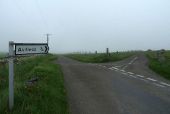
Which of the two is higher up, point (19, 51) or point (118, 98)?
point (19, 51)

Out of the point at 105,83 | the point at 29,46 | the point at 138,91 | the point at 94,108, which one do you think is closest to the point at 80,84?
the point at 105,83

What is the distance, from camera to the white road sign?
7.44m

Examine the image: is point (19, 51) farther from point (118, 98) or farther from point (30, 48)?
point (118, 98)

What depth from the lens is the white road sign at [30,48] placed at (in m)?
7.44

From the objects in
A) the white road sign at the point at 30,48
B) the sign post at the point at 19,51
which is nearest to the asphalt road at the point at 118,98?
the sign post at the point at 19,51

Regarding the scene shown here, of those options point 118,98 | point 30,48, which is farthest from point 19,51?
point 118,98

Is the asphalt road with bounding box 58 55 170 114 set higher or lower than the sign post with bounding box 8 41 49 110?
lower

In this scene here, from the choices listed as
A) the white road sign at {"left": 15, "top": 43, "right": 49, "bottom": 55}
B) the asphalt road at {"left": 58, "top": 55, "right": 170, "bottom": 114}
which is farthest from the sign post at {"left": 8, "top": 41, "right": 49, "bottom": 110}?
the asphalt road at {"left": 58, "top": 55, "right": 170, "bottom": 114}

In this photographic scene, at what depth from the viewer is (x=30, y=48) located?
25.5 feet

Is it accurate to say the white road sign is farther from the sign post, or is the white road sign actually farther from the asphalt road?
the asphalt road

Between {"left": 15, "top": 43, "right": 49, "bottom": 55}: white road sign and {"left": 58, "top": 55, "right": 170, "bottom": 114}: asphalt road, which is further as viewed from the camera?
{"left": 58, "top": 55, "right": 170, "bottom": 114}: asphalt road

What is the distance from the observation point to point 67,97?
32.3 ft

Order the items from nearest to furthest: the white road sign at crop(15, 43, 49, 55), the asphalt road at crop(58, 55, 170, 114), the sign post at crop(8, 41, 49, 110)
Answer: the sign post at crop(8, 41, 49, 110), the white road sign at crop(15, 43, 49, 55), the asphalt road at crop(58, 55, 170, 114)

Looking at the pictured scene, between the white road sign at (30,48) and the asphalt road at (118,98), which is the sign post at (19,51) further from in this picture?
the asphalt road at (118,98)
